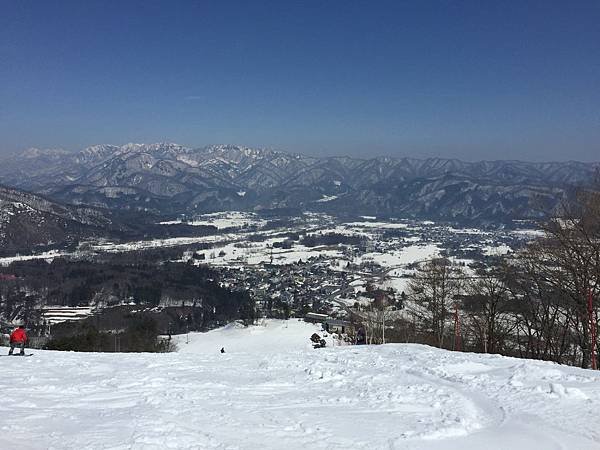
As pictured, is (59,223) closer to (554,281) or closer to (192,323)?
(192,323)

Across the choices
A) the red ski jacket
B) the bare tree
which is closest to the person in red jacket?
the red ski jacket

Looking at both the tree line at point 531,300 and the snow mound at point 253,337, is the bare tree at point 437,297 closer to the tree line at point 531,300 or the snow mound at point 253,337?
the tree line at point 531,300

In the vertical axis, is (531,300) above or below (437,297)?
above

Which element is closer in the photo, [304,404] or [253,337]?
[304,404]

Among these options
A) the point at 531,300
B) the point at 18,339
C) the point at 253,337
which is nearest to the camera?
the point at 18,339

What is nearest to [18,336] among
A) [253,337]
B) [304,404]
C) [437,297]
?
[304,404]

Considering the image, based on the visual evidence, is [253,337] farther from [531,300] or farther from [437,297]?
[531,300]

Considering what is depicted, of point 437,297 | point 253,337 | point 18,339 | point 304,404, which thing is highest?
point 304,404

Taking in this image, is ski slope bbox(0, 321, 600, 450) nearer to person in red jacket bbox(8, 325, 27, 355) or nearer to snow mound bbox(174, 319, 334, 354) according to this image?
person in red jacket bbox(8, 325, 27, 355)

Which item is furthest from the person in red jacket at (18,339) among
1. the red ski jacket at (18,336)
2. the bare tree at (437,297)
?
the bare tree at (437,297)
